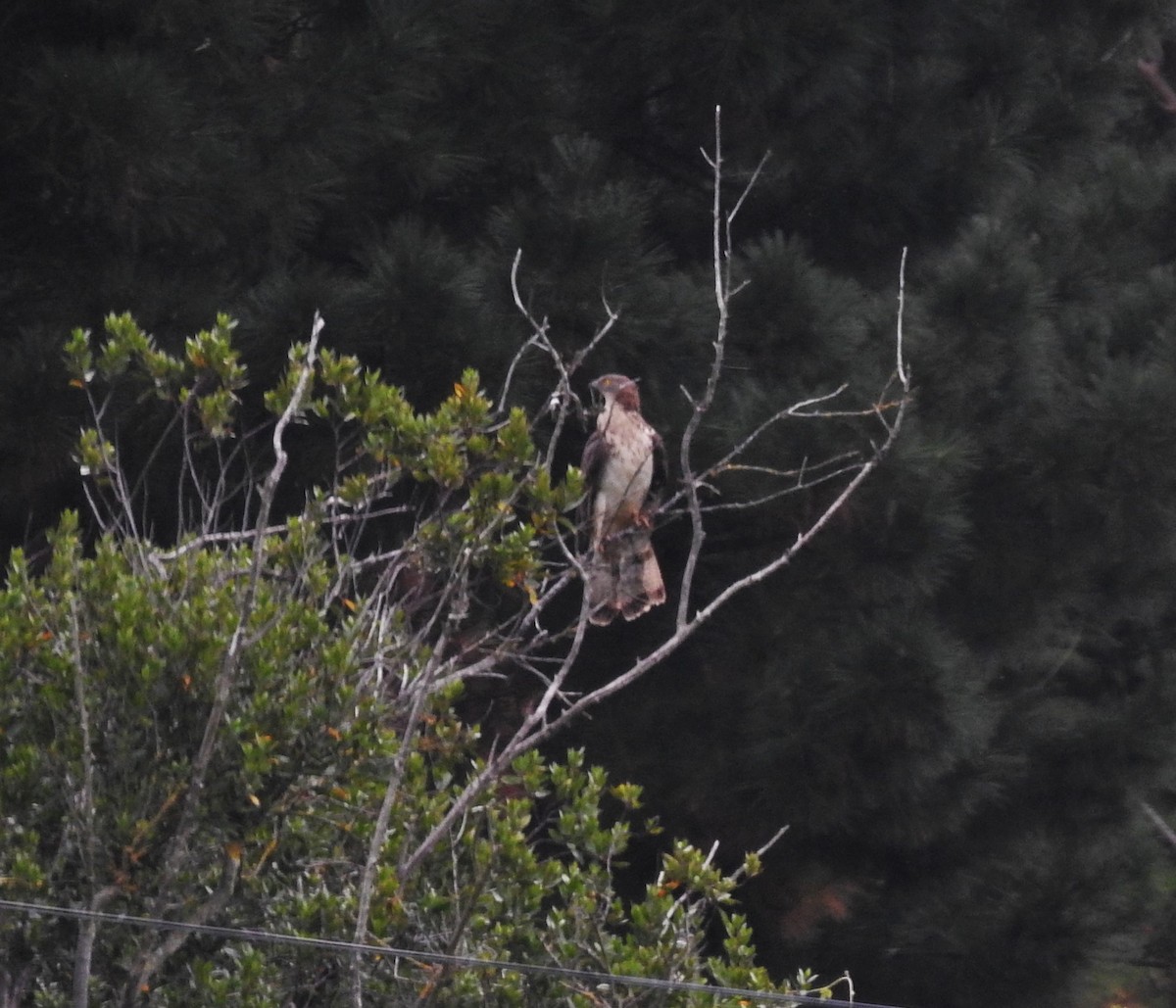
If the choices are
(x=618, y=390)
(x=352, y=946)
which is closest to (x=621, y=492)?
(x=618, y=390)

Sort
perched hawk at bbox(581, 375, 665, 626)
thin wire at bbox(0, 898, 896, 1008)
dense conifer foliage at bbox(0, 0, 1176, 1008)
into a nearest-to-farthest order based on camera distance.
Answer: thin wire at bbox(0, 898, 896, 1008), perched hawk at bbox(581, 375, 665, 626), dense conifer foliage at bbox(0, 0, 1176, 1008)

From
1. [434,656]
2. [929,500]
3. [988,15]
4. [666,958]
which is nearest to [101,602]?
[434,656]

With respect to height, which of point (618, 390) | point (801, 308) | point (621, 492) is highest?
point (801, 308)

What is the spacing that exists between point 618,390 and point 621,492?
0.30 meters

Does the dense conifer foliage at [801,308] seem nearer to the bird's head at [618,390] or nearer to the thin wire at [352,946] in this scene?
the bird's head at [618,390]

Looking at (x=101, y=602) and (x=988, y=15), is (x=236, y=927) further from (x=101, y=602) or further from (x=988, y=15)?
(x=988, y=15)

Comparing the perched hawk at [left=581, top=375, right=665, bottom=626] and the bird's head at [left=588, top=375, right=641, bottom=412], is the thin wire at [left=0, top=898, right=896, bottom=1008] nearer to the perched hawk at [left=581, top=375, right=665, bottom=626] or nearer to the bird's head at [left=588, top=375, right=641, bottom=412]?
the perched hawk at [left=581, top=375, right=665, bottom=626]

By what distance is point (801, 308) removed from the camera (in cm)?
576

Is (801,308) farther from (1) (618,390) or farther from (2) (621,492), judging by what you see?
(2) (621,492)

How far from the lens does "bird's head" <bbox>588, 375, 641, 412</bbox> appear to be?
5.20 metres

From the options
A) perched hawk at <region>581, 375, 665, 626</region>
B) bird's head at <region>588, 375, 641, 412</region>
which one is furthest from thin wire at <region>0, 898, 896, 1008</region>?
bird's head at <region>588, 375, 641, 412</region>

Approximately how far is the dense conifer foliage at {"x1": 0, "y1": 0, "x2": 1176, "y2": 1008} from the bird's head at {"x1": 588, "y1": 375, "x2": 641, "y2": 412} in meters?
0.24

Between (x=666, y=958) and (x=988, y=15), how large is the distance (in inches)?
160

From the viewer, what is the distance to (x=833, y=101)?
608 cm
